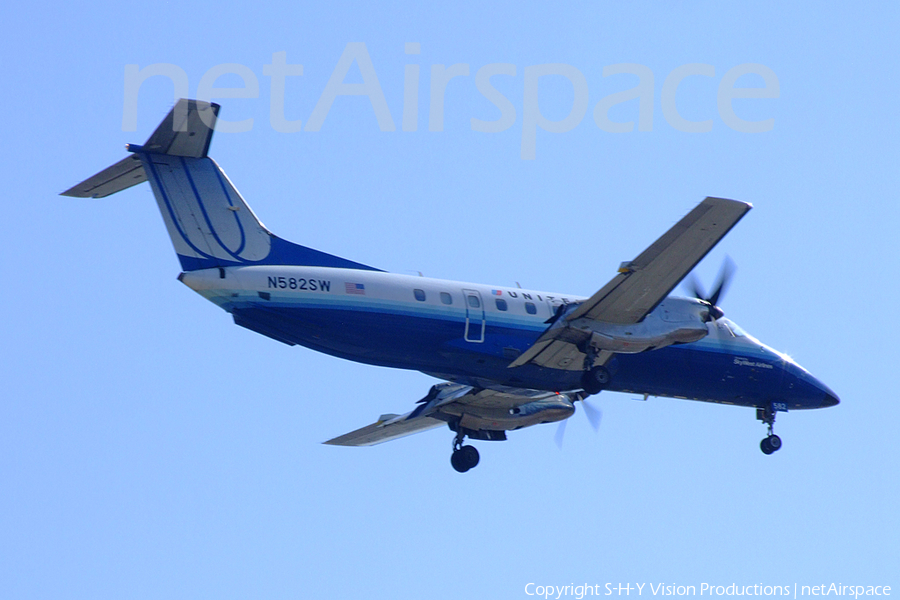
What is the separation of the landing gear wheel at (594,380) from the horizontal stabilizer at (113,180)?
10974mm

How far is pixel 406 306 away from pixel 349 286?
1.36 meters

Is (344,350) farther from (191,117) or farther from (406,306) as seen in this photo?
(191,117)

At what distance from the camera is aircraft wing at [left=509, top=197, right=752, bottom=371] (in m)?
21.8

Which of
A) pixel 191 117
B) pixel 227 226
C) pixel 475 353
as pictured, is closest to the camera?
pixel 191 117

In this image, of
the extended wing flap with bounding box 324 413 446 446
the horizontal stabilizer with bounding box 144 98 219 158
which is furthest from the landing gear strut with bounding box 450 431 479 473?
the horizontal stabilizer with bounding box 144 98 219 158

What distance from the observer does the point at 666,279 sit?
23.7m

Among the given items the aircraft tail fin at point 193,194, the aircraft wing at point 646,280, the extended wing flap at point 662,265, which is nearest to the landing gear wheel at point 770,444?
the aircraft wing at point 646,280

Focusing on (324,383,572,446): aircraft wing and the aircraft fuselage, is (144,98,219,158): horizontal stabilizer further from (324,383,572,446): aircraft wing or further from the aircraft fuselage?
(324,383,572,446): aircraft wing

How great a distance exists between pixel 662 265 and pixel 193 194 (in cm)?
1005

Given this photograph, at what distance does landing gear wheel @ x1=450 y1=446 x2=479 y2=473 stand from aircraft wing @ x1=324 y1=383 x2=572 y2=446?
542 mm

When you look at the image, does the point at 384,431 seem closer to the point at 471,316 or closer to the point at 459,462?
the point at 459,462

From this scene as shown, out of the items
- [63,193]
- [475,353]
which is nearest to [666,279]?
[475,353]

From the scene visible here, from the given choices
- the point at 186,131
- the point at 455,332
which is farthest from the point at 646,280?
the point at 186,131

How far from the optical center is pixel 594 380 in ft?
83.8
